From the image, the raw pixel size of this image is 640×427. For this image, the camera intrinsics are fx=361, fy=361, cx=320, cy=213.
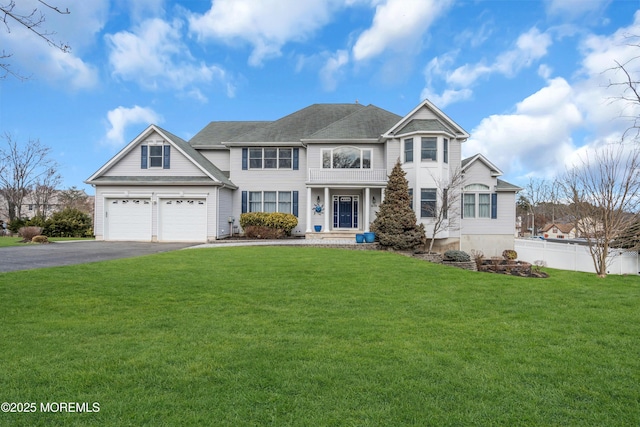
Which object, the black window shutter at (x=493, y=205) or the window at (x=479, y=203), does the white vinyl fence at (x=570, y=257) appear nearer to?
the black window shutter at (x=493, y=205)

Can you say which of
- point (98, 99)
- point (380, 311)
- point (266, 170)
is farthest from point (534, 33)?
point (98, 99)

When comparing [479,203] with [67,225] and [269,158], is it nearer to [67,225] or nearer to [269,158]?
[269,158]

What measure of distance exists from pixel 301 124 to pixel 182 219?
32.2ft

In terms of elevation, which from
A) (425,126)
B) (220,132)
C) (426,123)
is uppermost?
(220,132)

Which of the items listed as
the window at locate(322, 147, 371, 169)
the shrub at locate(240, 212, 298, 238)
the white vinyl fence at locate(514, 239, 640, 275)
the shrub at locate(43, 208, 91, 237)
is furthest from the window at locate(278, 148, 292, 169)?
the white vinyl fence at locate(514, 239, 640, 275)

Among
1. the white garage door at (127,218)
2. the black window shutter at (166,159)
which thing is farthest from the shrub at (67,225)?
the black window shutter at (166,159)

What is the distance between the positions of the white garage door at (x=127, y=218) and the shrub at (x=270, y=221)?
5.44 metres

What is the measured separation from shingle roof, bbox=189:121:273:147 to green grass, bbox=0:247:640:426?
16.8 meters

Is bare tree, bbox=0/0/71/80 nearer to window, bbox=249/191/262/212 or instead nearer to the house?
the house

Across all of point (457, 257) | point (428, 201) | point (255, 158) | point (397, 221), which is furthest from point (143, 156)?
point (457, 257)

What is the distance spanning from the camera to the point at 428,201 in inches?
770

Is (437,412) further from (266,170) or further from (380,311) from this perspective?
(266,170)

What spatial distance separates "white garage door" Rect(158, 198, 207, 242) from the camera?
20.7 meters

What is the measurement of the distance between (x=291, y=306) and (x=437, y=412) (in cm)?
398
